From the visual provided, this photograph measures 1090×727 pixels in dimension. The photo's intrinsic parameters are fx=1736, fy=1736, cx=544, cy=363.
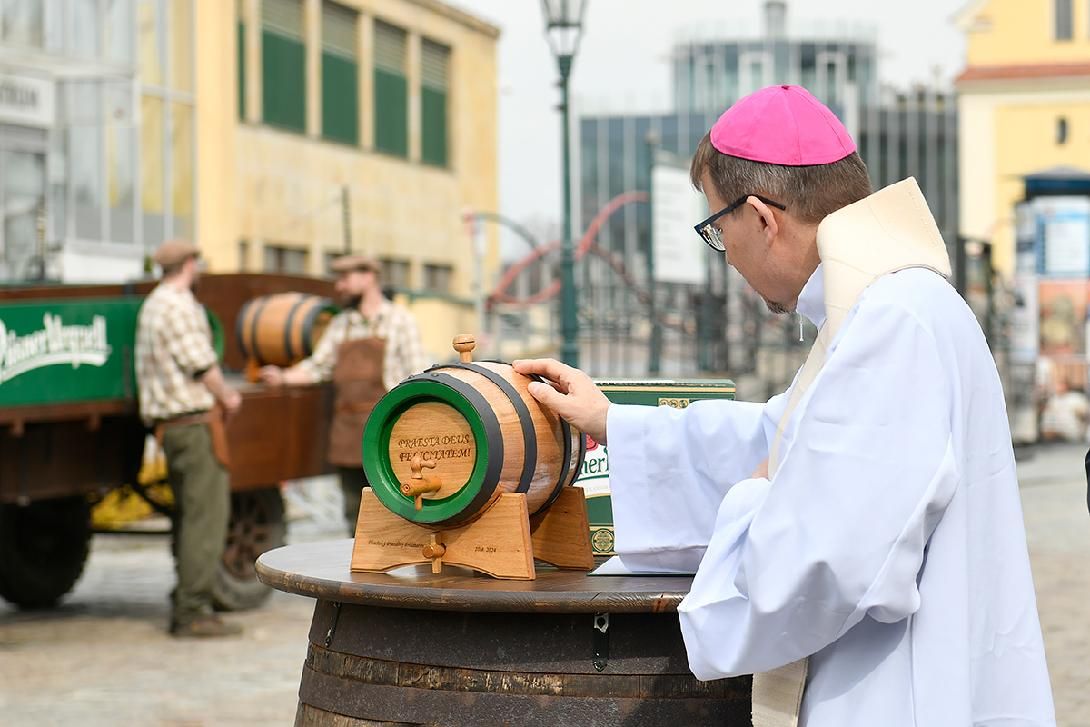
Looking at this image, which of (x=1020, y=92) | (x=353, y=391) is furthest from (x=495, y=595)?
(x=1020, y=92)

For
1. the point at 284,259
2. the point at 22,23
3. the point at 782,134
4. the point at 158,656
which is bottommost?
the point at 158,656

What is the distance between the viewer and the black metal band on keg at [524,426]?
10.5 ft

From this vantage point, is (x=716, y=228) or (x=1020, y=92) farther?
(x=1020, y=92)

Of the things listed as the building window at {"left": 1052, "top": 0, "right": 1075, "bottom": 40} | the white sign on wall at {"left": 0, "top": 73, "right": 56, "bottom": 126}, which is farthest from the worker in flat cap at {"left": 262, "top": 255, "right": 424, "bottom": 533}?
the building window at {"left": 1052, "top": 0, "right": 1075, "bottom": 40}

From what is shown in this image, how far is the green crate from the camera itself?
3.59 m

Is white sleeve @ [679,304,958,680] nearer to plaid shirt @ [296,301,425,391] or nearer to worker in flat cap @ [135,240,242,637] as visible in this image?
worker in flat cap @ [135,240,242,637]

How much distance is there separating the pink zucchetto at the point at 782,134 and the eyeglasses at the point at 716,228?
0.21 feet

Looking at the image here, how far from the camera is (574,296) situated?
1388 centimetres

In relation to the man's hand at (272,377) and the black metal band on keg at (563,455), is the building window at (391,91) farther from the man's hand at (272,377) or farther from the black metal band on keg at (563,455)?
the black metal band on keg at (563,455)

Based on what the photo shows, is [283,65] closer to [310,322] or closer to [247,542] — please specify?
[310,322]

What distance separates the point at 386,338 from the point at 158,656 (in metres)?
2.49

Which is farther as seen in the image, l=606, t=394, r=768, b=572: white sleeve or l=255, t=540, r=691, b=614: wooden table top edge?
l=606, t=394, r=768, b=572: white sleeve

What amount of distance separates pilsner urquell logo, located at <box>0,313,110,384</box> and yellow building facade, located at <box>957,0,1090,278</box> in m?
45.1

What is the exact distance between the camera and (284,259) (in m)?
34.6
